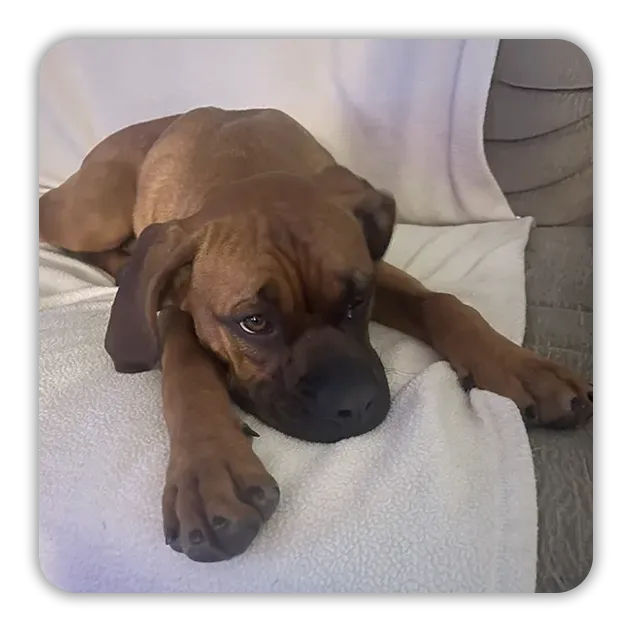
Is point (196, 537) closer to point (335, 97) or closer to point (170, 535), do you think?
point (170, 535)

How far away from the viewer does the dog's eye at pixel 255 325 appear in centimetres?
153

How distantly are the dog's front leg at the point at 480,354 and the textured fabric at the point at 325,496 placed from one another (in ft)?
0.16

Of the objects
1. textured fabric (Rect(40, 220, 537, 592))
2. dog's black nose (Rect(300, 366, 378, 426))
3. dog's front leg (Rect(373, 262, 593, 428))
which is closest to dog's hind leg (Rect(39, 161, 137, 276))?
textured fabric (Rect(40, 220, 537, 592))

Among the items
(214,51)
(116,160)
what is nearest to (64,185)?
(116,160)

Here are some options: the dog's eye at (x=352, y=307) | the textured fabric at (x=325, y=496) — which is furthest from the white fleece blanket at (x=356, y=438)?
the dog's eye at (x=352, y=307)

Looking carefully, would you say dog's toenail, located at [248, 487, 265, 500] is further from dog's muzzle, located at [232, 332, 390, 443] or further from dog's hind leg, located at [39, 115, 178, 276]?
dog's hind leg, located at [39, 115, 178, 276]

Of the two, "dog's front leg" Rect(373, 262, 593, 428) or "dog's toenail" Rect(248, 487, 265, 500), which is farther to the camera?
"dog's front leg" Rect(373, 262, 593, 428)

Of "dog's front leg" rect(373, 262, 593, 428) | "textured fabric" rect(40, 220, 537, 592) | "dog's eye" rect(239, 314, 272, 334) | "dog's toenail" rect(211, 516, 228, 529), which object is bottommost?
"textured fabric" rect(40, 220, 537, 592)

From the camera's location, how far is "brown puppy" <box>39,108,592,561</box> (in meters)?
1.36

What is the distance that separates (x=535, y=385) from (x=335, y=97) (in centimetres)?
99

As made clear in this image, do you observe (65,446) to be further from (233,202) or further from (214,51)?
(214,51)

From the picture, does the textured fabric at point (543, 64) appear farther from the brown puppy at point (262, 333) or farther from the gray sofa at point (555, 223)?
the brown puppy at point (262, 333)

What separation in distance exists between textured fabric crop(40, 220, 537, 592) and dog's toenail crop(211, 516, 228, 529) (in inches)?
2.6

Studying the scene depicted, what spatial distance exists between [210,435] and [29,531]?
364 millimetres
